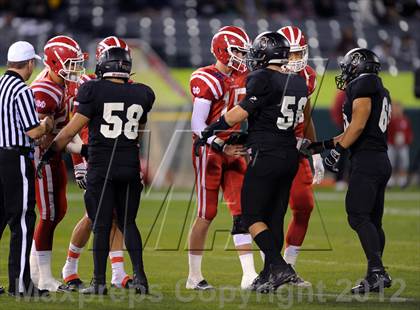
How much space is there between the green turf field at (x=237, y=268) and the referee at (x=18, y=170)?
28 cm

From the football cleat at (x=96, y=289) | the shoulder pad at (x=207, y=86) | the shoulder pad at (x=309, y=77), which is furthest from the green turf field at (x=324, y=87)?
the football cleat at (x=96, y=289)

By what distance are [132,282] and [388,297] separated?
1.89 meters

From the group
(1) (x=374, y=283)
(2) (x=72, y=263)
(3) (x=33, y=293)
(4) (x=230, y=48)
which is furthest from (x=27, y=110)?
(1) (x=374, y=283)

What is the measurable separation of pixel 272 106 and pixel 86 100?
1339 millimetres

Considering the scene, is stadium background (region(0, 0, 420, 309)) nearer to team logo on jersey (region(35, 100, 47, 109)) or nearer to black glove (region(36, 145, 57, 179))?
team logo on jersey (region(35, 100, 47, 109))

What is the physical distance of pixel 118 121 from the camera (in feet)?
25.2

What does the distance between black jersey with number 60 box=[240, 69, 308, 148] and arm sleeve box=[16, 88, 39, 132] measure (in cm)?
147

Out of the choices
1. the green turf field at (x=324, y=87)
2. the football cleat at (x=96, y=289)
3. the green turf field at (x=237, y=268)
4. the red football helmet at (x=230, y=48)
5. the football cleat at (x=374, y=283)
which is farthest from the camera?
the green turf field at (x=324, y=87)

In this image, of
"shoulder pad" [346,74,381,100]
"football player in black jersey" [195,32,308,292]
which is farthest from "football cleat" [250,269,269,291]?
"shoulder pad" [346,74,381,100]

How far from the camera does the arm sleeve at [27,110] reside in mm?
7535

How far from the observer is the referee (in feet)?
24.8

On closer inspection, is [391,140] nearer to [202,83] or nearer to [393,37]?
[393,37]

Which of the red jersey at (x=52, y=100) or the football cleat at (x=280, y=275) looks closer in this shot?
the football cleat at (x=280, y=275)

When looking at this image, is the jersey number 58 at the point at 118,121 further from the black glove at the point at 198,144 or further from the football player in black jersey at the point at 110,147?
the black glove at the point at 198,144
